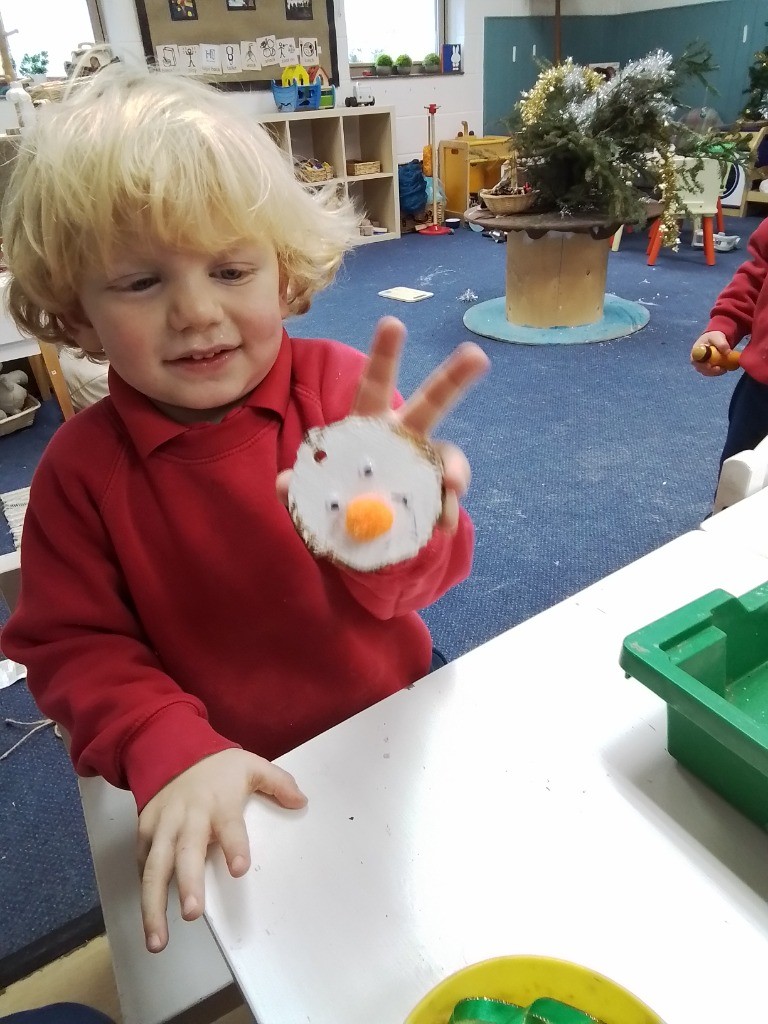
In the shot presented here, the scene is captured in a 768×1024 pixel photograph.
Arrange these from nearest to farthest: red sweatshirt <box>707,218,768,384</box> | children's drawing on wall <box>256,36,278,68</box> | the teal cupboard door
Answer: red sweatshirt <box>707,218,768,384</box>, children's drawing on wall <box>256,36,278,68</box>, the teal cupboard door

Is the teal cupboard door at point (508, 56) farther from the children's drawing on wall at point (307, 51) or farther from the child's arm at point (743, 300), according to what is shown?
the child's arm at point (743, 300)

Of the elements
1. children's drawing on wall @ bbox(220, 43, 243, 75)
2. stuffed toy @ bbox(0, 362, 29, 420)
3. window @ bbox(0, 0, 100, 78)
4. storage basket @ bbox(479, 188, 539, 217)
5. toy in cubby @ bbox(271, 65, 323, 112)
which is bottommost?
stuffed toy @ bbox(0, 362, 29, 420)

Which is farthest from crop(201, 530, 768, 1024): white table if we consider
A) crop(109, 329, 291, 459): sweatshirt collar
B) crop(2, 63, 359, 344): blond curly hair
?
crop(2, 63, 359, 344): blond curly hair

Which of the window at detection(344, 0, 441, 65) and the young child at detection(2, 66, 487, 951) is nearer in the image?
the young child at detection(2, 66, 487, 951)

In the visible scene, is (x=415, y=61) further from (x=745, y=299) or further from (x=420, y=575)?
(x=420, y=575)

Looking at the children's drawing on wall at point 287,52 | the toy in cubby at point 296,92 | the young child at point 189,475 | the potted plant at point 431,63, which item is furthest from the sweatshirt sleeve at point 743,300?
the potted plant at point 431,63

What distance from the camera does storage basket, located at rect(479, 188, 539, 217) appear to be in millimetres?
2492

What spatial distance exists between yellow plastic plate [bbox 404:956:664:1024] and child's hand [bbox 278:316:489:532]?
23 centimetres

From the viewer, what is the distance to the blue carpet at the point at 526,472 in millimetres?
1016

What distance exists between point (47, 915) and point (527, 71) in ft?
17.5

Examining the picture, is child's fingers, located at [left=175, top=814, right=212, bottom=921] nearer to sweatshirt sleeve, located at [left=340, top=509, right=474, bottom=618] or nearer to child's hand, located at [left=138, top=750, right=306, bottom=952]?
child's hand, located at [left=138, top=750, right=306, bottom=952]

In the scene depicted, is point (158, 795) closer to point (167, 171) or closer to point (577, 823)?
point (577, 823)

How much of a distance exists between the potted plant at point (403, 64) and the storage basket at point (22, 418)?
10.5 ft

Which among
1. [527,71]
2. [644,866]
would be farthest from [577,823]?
[527,71]
